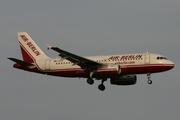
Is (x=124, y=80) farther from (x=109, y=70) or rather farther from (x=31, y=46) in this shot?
(x=31, y=46)

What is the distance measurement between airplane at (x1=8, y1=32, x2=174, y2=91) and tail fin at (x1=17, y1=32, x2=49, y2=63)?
1.03 m

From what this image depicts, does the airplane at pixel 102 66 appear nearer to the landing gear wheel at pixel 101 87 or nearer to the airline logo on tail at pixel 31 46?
the landing gear wheel at pixel 101 87

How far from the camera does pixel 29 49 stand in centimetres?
8419

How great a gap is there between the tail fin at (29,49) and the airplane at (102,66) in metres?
1.03

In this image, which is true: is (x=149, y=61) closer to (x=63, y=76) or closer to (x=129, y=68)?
(x=129, y=68)

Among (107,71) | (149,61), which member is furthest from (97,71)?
(149,61)

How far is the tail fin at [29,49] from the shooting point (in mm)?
82750

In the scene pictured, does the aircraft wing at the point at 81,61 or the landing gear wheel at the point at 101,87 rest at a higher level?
the aircraft wing at the point at 81,61

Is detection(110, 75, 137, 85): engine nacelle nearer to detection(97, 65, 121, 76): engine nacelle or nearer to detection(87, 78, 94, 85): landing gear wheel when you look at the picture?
detection(87, 78, 94, 85): landing gear wheel

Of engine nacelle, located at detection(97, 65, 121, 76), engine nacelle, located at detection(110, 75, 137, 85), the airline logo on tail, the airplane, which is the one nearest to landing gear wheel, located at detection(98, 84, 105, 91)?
the airplane

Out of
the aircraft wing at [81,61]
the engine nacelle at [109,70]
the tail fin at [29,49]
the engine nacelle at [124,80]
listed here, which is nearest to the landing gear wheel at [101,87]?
the engine nacelle at [124,80]

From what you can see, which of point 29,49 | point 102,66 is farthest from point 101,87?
point 29,49

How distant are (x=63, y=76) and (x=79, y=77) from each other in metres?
2.43

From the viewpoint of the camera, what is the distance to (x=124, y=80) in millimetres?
79375
